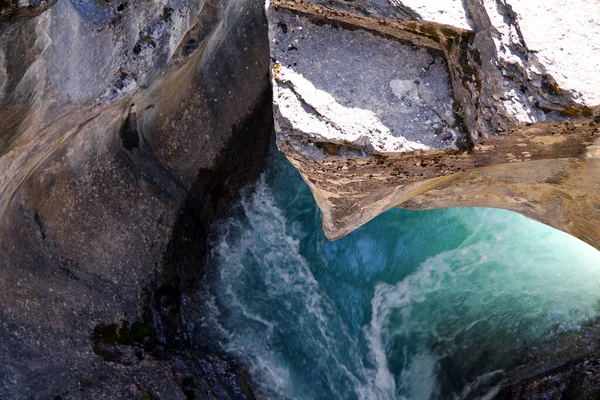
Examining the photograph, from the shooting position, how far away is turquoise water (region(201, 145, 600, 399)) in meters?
5.96

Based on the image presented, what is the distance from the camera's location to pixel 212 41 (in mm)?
5680

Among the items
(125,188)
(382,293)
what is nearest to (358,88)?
(125,188)

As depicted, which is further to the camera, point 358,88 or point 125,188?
point 125,188

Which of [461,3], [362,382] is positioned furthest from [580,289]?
[461,3]

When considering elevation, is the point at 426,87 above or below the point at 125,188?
above

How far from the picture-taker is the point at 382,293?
247 inches

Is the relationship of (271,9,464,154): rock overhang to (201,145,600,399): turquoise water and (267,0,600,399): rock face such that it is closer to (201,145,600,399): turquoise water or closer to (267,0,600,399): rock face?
(267,0,600,399): rock face

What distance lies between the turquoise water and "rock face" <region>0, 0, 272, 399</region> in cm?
37

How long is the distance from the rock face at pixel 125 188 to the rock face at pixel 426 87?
139 cm

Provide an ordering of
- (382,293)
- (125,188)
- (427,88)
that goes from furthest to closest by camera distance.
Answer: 1. (382,293)
2. (125,188)
3. (427,88)

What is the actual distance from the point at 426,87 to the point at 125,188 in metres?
3.20

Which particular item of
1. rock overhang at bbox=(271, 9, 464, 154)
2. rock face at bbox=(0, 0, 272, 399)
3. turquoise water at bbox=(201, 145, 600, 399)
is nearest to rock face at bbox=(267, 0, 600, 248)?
rock overhang at bbox=(271, 9, 464, 154)

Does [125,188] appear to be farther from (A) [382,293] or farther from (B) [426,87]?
(B) [426,87]

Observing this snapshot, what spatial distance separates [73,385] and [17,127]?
2418 millimetres
